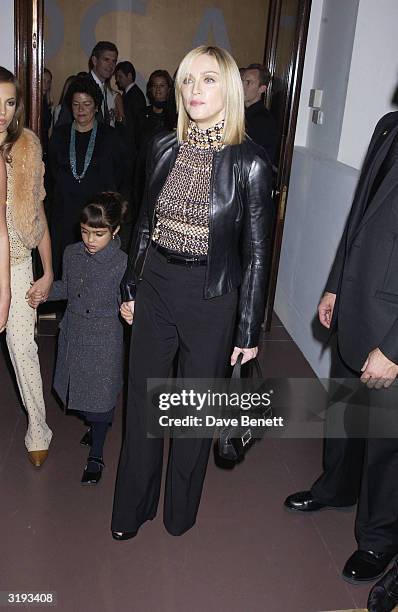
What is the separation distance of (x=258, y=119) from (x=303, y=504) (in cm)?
270

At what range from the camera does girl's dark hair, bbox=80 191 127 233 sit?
2617 mm

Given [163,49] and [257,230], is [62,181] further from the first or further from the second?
A: [163,49]

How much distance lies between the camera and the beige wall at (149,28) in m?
8.19

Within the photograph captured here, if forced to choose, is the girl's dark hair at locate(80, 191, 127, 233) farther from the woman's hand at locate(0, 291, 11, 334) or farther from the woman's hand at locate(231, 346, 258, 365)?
the woman's hand at locate(231, 346, 258, 365)

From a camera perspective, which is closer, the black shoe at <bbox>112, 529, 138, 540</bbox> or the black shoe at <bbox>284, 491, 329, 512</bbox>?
the black shoe at <bbox>112, 529, 138, 540</bbox>

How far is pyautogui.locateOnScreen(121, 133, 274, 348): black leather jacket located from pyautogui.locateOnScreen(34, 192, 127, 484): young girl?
1.27ft

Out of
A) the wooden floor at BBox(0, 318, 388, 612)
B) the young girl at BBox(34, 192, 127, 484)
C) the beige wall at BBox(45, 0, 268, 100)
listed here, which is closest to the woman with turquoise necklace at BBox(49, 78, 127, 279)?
the young girl at BBox(34, 192, 127, 484)

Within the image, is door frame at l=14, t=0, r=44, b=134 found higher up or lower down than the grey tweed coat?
higher up

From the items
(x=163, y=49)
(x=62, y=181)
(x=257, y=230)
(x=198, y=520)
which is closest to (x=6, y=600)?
(x=198, y=520)

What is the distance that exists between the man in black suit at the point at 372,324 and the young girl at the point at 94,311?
90 cm

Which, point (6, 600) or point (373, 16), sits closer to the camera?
point (6, 600)

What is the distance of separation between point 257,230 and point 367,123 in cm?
211

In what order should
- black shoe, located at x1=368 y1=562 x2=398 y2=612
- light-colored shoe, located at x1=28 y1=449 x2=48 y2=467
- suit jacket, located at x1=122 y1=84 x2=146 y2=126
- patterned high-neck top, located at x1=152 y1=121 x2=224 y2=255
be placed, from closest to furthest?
patterned high-neck top, located at x1=152 y1=121 x2=224 y2=255 → black shoe, located at x1=368 y1=562 x2=398 y2=612 → light-colored shoe, located at x1=28 y1=449 x2=48 y2=467 → suit jacket, located at x1=122 y1=84 x2=146 y2=126

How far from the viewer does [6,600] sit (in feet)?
7.06
